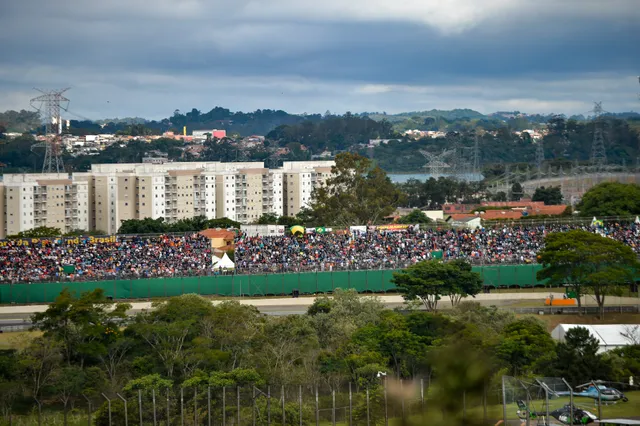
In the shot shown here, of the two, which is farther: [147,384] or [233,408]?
[147,384]

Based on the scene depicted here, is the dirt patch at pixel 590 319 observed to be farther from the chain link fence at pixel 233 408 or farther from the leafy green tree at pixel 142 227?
the leafy green tree at pixel 142 227

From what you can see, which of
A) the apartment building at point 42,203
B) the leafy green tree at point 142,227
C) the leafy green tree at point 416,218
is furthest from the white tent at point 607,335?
the apartment building at point 42,203

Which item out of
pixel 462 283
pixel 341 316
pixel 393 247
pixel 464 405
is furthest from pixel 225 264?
pixel 464 405

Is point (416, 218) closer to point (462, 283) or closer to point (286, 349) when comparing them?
point (462, 283)

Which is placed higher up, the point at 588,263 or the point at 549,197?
the point at 549,197

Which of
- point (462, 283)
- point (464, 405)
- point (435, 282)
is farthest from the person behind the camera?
point (462, 283)

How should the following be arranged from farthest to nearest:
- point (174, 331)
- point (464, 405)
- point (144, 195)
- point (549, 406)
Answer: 1. point (144, 195)
2. point (174, 331)
3. point (549, 406)
4. point (464, 405)
